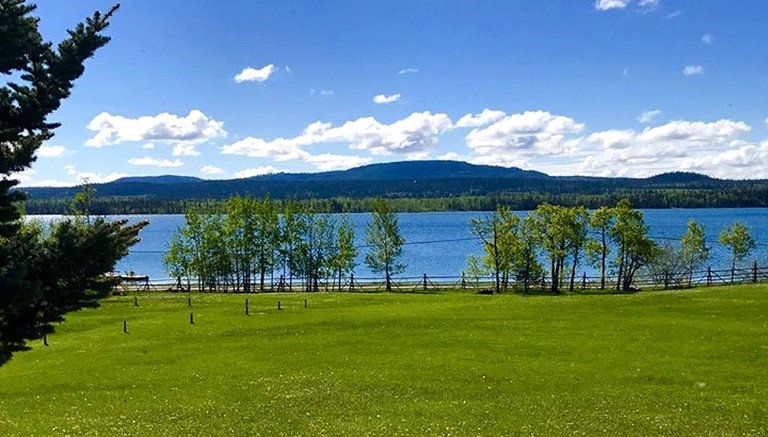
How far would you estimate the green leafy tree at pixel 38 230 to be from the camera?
9.16 m

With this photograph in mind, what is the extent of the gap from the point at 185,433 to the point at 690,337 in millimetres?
27436

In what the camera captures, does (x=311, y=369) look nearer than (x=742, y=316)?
Yes

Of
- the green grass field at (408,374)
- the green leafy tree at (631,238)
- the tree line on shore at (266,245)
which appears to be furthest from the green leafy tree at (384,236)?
the green grass field at (408,374)

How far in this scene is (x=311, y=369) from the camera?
29.5 metres

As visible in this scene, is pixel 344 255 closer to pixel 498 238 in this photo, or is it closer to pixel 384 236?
pixel 384 236

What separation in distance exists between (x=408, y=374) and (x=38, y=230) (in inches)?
816

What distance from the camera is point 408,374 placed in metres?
28.0

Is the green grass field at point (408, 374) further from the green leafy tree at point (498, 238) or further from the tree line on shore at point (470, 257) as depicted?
the green leafy tree at point (498, 238)

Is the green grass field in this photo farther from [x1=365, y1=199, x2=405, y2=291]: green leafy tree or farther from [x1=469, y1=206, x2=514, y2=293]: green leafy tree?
[x1=365, y1=199, x2=405, y2=291]: green leafy tree

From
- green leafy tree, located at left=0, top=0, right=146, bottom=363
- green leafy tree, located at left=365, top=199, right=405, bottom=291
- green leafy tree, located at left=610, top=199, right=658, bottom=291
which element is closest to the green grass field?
green leafy tree, located at left=0, top=0, right=146, bottom=363

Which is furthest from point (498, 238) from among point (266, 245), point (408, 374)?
point (408, 374)

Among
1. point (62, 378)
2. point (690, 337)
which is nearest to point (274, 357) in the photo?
point (62, 378)

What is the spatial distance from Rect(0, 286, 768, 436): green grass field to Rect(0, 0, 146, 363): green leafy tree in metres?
11.8

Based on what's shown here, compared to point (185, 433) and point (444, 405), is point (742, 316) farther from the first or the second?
point (185, 433)
